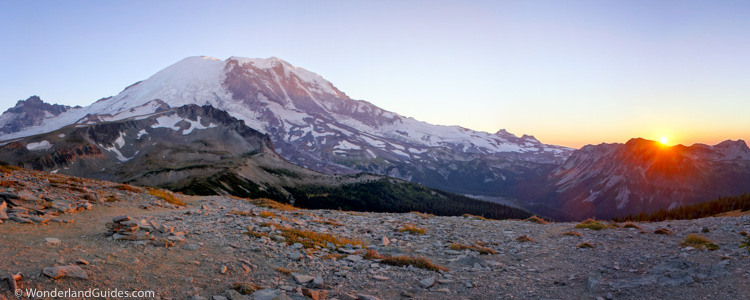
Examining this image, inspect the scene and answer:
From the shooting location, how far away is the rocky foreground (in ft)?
36.9

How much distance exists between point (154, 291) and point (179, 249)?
14.9 ft

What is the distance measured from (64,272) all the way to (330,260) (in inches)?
335

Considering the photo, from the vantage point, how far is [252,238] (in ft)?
58.4

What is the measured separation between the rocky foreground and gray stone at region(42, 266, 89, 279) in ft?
0.10

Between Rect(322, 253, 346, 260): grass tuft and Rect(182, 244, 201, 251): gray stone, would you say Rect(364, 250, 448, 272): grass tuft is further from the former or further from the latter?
Rect(182, 244, 201, 251): gray stone

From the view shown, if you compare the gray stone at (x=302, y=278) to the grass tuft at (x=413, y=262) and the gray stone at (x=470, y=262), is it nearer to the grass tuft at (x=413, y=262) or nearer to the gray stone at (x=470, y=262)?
the grass tuft at (x=413, y=262)

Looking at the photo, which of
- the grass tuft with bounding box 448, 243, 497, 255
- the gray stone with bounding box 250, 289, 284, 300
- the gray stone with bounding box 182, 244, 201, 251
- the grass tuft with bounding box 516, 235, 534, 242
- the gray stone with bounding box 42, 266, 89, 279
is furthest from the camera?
the grass tuft with bounding box 516, 235, 534, 242

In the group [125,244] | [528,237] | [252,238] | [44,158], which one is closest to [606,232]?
[528,237]

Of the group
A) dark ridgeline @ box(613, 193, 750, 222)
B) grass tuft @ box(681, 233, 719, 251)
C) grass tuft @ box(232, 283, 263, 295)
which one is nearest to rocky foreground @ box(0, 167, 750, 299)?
grass tuft @ box(232, 283, 263, 295)

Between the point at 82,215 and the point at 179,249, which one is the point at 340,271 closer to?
the point at 179,249

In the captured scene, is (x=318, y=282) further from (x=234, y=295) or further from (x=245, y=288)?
(x=234, y=295)

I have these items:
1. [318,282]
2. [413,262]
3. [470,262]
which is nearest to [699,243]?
[470,262]

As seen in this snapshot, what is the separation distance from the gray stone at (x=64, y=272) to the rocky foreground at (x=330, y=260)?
0.10ft

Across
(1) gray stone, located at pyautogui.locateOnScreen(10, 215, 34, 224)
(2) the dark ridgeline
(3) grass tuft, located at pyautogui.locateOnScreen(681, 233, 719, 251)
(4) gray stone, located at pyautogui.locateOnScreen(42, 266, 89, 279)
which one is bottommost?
(2) the dark ridgeline
